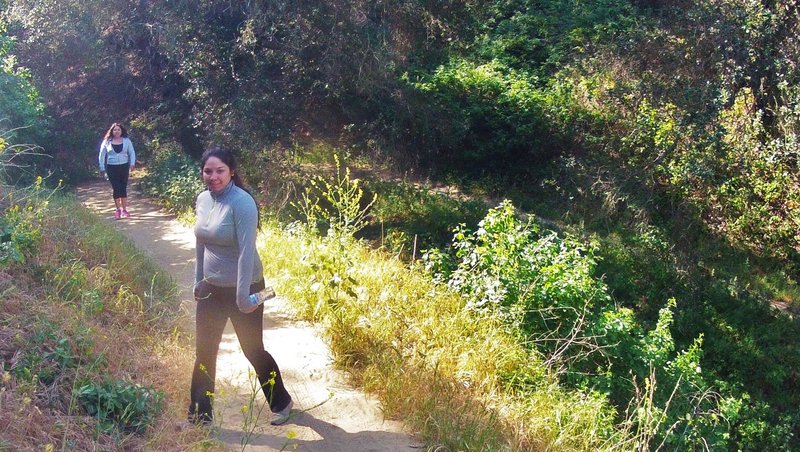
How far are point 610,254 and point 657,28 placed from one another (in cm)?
492

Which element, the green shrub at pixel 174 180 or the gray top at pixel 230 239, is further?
the green shrub at pixel 174 180

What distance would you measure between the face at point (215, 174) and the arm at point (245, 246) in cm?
17

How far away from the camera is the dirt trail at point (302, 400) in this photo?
4855mm

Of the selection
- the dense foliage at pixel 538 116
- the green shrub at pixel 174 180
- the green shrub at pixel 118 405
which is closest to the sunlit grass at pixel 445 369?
the green shrub at pixel 118 405

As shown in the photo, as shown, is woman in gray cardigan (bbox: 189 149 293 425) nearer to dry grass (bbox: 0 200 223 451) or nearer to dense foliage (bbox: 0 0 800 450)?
dry grass (bbox: 0 200 223 451)

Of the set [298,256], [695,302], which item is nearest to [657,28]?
[695,302]

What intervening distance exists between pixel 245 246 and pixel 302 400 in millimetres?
1547

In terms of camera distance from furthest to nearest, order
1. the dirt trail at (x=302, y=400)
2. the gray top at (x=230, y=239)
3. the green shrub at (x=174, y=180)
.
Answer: the green shrub at (x=174, y=180) < the dirt trail at (x=302, y=400) < the gray top at (x=230, y=239)

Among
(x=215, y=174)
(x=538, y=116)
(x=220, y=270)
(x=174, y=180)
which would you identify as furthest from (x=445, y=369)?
(x=538, y=116)

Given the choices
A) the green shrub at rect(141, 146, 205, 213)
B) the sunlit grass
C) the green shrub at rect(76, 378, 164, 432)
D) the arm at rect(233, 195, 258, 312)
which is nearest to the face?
the arm at rect(233, 195, 258, 312)

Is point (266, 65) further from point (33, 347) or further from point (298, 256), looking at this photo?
point (33, 347)

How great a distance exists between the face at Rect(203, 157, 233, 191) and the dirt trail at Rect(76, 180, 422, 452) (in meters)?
1.43

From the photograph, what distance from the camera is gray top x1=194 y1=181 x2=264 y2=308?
4465mm

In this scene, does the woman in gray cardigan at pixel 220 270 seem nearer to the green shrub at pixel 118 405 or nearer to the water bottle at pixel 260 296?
the water bottle at pixel 260 296
